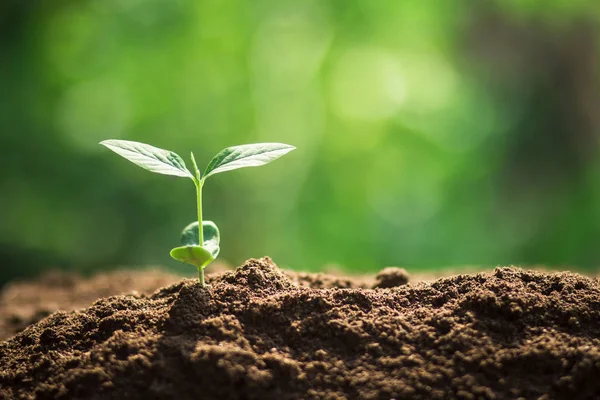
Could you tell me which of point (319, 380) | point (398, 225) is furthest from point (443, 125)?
point (319, 380)

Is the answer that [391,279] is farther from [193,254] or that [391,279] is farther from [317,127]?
[317,127]

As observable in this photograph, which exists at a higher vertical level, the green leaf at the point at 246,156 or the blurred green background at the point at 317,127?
the blurred green background at the point at 317,127

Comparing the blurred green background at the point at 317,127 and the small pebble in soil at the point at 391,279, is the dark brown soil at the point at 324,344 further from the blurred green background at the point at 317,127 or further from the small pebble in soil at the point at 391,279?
the blurred green background at the point at 317,127

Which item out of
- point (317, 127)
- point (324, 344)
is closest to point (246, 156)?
point (324, 344)

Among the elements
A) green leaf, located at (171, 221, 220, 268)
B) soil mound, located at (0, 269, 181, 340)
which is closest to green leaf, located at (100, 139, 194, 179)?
green leaf, located at (171, 221, 220, 268)

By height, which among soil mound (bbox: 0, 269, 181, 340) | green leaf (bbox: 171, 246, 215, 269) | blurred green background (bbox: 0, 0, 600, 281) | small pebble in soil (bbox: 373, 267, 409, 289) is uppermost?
blurred green background (bbox: 0, 0, 600, 281)

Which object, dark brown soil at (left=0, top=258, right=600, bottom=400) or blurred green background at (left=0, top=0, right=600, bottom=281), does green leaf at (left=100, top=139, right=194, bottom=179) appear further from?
blurred green background at (left=0, top=0, right=600, bottom=281)

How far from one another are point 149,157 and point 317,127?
3827 millimetres

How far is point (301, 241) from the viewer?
4.94 m

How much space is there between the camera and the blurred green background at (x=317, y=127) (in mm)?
4488

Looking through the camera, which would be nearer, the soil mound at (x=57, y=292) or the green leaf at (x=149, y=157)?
the green leaf at (x=149, y=157)

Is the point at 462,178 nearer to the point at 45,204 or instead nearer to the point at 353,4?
Answer: the point at 353,4

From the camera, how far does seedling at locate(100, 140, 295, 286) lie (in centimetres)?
105

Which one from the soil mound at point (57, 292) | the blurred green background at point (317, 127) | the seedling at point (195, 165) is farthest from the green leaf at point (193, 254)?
the blurred green background at point (317, 127)
